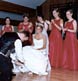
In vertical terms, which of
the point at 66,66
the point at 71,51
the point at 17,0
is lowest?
Answer: the point at 66,66

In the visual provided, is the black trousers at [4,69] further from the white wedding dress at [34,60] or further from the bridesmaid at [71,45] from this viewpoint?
the bridesmaid at [71,45]

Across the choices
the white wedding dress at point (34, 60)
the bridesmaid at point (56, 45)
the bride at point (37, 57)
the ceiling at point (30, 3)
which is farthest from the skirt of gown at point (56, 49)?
the ceiling at point (30, 3)

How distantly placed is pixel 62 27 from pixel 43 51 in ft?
2.98

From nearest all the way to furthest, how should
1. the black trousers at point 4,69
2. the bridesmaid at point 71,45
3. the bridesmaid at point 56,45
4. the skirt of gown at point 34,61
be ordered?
the black trousers at point 4,69 < the skirt of gown at point 34,61 < the bridesmaid at point 71,45 < the bridesmaid at point 56,45

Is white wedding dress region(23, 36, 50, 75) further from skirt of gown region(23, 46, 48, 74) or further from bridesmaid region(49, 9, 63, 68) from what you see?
bridesmaid region(49, 9, 63, 68)

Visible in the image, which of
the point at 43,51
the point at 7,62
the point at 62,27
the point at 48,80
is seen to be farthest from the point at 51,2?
the point at 7,62

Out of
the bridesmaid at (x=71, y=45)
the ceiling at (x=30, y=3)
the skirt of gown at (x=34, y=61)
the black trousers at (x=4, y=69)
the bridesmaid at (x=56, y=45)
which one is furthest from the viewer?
the ceiling at (x=30, y=3)

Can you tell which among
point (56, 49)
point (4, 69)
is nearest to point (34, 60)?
point (56, 49)

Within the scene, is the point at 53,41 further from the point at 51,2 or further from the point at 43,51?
the point at 51,2

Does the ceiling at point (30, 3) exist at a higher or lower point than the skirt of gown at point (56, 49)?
higher

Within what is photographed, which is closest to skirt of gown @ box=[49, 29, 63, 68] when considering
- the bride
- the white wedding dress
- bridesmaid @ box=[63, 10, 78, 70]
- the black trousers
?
bridesmaid @ box=[63, 10, 78, 70]

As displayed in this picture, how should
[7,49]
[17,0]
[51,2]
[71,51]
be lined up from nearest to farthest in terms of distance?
[7,49], [71,51], [17,0], [51,2]

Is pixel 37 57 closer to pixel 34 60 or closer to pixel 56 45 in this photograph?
pixel 34 60

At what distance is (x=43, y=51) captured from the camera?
16.1ft
